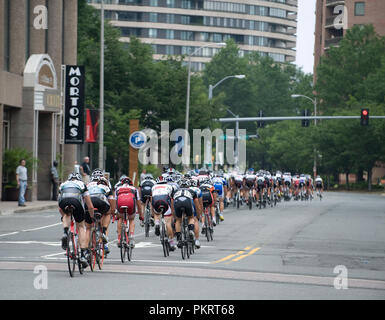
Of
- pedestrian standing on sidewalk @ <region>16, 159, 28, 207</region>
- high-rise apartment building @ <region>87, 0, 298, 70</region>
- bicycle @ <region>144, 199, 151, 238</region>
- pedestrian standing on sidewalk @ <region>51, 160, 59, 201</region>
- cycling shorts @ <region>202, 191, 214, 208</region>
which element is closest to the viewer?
cycling shorts @ <region>202, 191, 214, 208</region>

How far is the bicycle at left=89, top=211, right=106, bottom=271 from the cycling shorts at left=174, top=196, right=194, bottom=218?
2641mm

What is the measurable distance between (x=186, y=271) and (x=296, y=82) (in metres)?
136

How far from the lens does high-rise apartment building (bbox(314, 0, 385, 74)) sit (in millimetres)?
105250

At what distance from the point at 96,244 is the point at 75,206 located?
1404 millimetres

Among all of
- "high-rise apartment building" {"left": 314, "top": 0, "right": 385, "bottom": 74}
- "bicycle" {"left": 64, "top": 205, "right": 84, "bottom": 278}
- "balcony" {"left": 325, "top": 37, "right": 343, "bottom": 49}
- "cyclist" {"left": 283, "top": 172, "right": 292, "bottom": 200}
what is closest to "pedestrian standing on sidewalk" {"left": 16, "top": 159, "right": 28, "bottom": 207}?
"cyclist" {"left": 283, "top": 172, "right": 292, "bottom": 200}

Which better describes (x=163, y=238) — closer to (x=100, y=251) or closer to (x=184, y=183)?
(x=184, y=183)

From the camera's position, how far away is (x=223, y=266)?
16.8m

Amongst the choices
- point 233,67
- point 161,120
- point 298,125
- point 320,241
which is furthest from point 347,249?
point 233,67

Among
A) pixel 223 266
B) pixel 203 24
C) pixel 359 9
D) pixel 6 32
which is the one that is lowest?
pixel 223 266

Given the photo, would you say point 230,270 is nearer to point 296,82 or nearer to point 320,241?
point 320,241

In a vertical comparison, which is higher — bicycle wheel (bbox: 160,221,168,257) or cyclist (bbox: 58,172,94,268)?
cyclist (bbox: 58,172,94,268)

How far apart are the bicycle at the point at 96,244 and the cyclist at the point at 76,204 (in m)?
0.30

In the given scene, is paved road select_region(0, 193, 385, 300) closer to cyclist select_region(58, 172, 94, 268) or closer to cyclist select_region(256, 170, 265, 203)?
cyclist select_region(58, 172, 94, 268)

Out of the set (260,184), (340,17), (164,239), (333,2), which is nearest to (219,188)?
(164,239)
